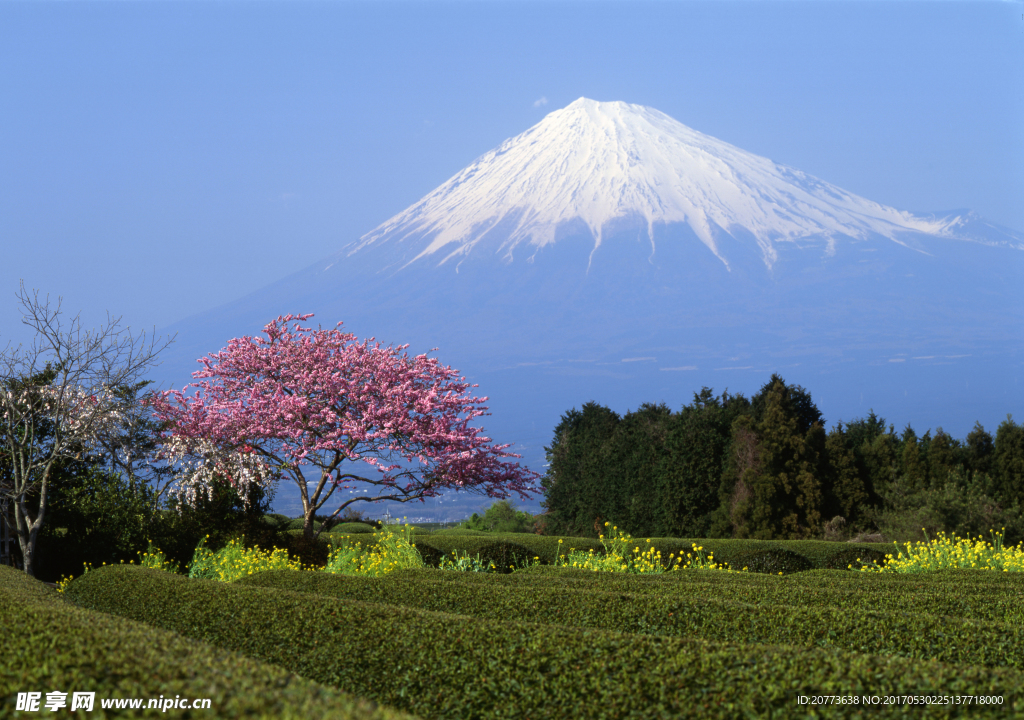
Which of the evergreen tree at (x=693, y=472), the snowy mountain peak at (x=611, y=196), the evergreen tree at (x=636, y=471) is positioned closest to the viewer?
the evergreen tree at (x=693, y=472)

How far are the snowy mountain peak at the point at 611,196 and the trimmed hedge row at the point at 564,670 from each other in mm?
132885

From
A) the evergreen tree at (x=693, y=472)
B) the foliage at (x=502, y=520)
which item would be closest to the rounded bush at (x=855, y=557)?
the evergreen tree at (x=693, y=472)

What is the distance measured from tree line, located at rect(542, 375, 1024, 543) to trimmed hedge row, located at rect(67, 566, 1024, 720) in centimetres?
1700

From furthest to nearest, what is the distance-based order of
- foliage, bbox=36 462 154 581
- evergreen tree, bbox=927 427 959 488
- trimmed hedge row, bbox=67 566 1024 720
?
evergreen tree, bbox=927 427 959 488 → foliage, bbox=36 462 154 581 → trimmed hedge row, bbox=67 566 1024 720

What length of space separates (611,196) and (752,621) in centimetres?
14626

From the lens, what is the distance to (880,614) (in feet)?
21.6

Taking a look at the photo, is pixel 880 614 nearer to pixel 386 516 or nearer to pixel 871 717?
pixel 871 717

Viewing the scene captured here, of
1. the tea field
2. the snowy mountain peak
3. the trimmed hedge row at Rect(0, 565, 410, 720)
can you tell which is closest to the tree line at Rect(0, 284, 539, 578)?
the tea field

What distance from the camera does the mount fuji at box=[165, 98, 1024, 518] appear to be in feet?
445

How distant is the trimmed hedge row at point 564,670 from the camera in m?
4.48

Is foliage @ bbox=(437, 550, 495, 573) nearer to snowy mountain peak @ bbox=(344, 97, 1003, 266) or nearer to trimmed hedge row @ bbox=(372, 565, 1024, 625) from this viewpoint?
trimmed hedge row @ bbox=(372, 565, 1024, 625)

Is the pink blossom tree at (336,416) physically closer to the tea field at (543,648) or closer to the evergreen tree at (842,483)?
the tea field at (543,648)

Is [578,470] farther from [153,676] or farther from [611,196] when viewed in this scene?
[611,196]

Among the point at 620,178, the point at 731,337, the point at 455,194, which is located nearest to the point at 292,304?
the point at 455,194
